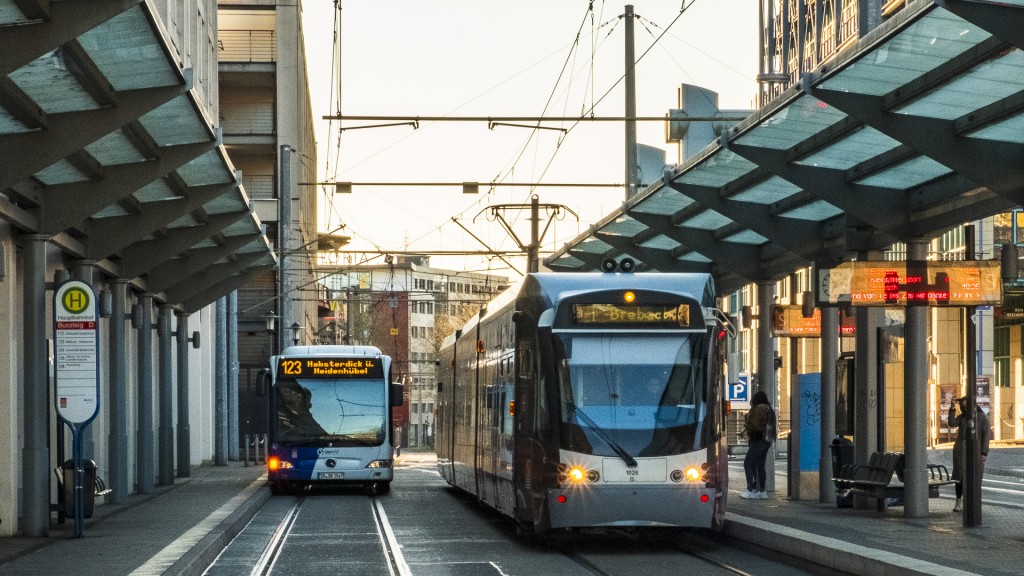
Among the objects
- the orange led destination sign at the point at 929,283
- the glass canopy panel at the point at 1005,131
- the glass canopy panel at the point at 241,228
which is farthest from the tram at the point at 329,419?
the glass canopy panel at the point at 1005,131

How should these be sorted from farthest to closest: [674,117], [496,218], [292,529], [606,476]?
1. [496,218]
2. [674,117]
3. [292,529]
4. [606,476]

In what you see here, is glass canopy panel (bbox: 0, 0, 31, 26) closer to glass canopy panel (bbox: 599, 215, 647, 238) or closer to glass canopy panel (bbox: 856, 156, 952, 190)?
glass canopy panel (bbox: 856, 156, 952, 190)

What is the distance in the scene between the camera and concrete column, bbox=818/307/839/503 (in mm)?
21797

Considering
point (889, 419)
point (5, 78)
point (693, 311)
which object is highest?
point (5, 78)

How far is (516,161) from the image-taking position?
103 ft

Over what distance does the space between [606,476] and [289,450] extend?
1402 cm

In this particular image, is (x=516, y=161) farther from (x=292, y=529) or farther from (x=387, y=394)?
(x=292, y=529)

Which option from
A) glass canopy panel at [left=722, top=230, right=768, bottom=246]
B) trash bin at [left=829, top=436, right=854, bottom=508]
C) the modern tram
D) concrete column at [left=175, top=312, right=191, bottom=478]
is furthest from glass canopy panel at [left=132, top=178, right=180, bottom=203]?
concrete column at [left=175, top=312, right=191, bottom=478]

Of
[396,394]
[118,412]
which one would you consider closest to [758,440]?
[396,394]

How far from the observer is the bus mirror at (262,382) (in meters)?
29.2

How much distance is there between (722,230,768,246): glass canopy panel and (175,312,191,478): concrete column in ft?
42.7

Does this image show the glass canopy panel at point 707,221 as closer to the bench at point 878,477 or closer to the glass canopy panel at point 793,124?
the bench at point 878,477

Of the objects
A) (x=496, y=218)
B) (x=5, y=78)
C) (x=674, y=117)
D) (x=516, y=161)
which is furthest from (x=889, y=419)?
(x=5, y=78)

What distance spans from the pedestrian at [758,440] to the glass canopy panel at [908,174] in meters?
5.39
